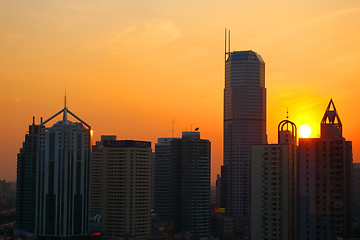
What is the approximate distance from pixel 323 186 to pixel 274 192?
13198mm

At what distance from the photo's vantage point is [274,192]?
15312cm

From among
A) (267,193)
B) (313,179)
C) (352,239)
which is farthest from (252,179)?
(352,239)

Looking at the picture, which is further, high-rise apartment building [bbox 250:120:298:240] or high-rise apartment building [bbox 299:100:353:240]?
high-rise apartment building [bbox 250:120:298:240]

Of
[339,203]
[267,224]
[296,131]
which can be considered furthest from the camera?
[296,131]

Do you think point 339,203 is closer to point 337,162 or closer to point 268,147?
point 337,162

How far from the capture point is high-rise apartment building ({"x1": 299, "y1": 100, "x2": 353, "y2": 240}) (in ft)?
467

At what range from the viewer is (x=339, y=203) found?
467 feet

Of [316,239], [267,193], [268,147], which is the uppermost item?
[268,147]

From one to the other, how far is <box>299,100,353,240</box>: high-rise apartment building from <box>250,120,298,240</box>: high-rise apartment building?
5.70 metres

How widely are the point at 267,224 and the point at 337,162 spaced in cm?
2147

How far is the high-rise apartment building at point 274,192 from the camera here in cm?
15188

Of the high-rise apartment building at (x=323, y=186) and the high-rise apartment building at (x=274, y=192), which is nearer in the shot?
the high-rise apartment building at (x=323, y=186)

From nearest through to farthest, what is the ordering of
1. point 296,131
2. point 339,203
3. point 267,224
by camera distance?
point 339,203, point 267,224, point 296,131

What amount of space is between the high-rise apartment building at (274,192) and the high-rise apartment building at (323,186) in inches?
224
